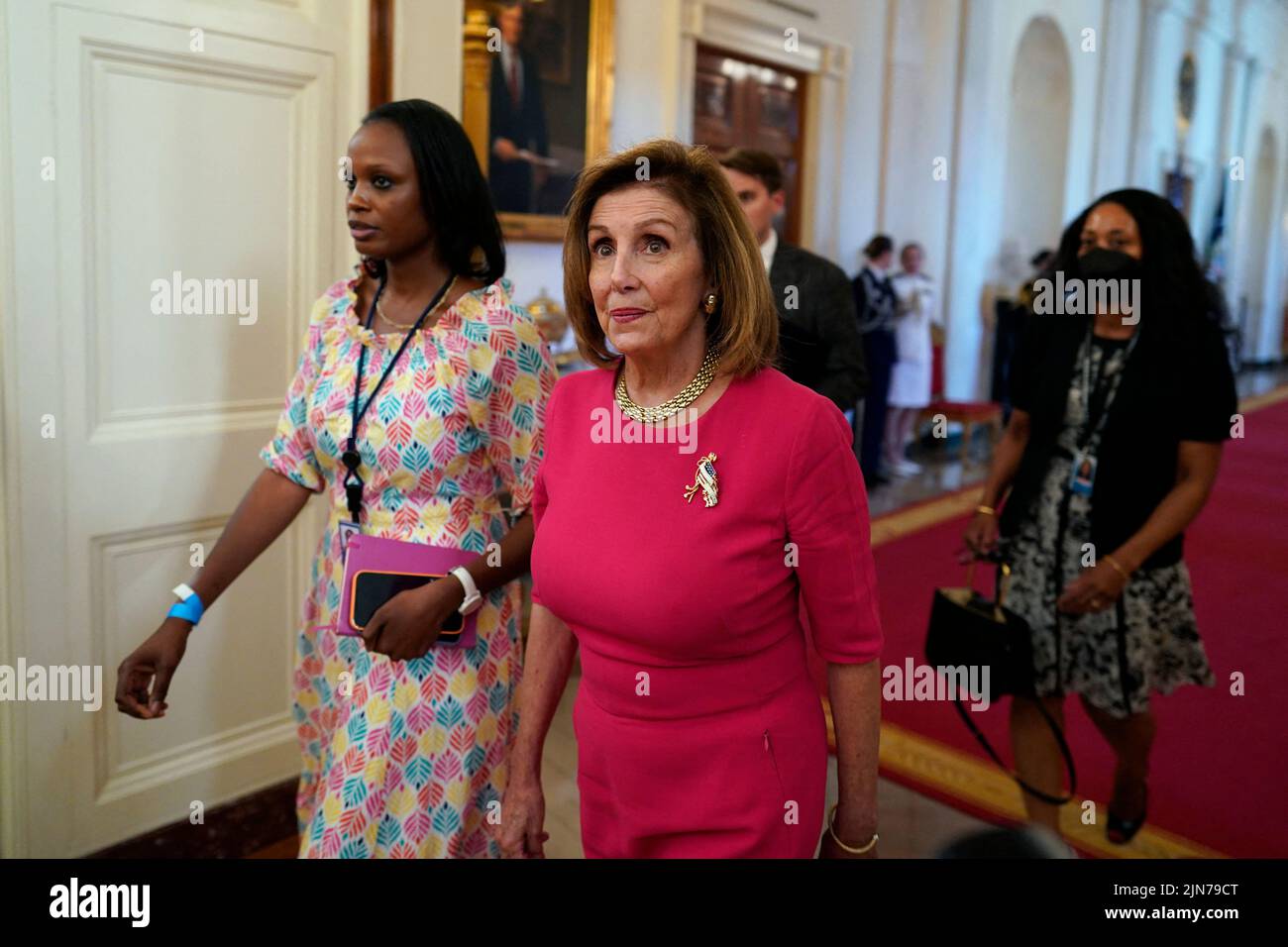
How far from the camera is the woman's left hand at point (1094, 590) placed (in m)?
2.96

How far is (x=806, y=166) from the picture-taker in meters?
9.54

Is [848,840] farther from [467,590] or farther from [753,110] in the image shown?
[753,110]

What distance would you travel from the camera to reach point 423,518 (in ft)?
7.34

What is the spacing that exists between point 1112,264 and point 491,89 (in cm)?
400

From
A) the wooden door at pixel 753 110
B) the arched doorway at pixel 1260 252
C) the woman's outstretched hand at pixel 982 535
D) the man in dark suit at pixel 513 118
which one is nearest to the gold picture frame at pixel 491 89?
the man in dark suit at pixel 513 118

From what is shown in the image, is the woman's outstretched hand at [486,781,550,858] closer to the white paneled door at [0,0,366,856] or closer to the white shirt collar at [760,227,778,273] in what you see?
the white paneled door at [0,0,366,856]

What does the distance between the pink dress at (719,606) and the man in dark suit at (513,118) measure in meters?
4.65

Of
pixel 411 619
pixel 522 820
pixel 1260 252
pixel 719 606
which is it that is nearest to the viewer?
pixel 719 606

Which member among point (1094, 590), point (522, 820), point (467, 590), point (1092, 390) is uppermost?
point (1092, 390)

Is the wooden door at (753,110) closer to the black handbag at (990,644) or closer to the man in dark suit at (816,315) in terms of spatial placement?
the man in dark suit at (816,315)

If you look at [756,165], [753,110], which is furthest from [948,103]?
[756,165]

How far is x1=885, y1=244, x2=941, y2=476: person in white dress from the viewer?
32.2 feet
